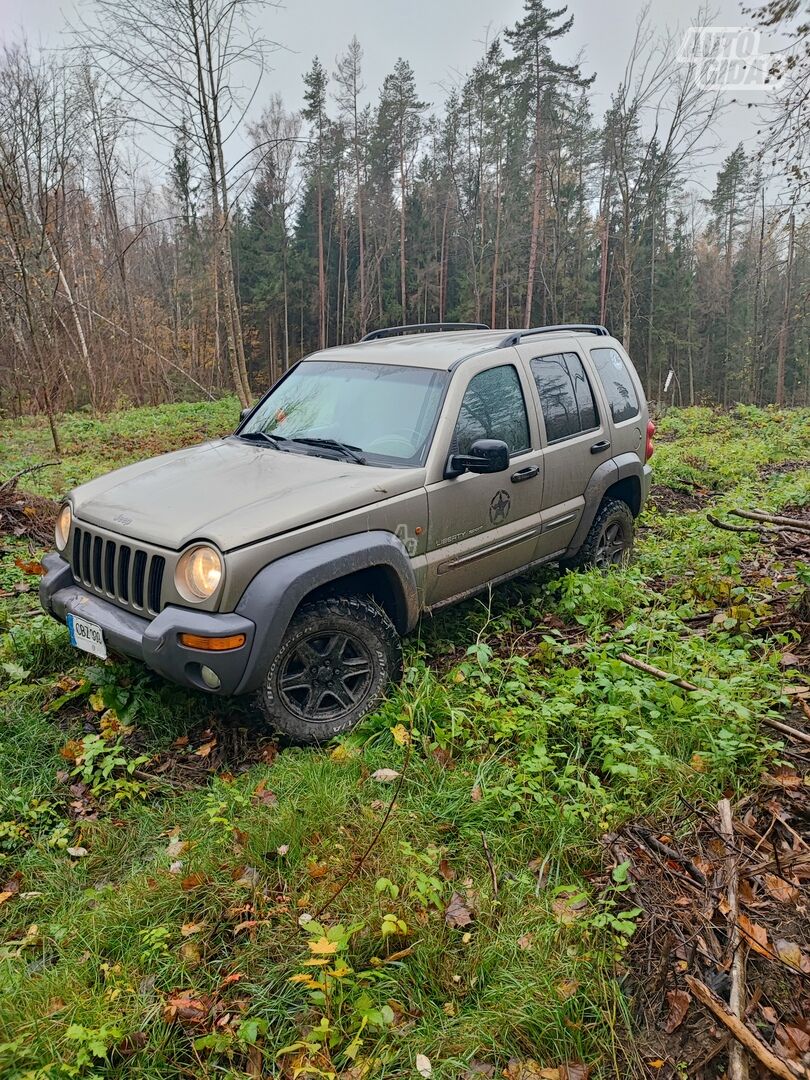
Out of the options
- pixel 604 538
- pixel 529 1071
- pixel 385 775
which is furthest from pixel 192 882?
pixel 604 538

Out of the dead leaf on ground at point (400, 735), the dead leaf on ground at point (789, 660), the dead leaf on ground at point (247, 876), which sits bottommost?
the dead leaf on ground at point (247, 876)

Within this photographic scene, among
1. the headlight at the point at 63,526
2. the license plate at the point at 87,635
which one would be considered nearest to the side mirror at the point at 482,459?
the license plate at the point at 87,635

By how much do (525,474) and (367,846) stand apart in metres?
2.61

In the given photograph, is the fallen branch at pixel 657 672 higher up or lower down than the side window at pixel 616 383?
lower down

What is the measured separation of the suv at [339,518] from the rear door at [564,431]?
0.02 m

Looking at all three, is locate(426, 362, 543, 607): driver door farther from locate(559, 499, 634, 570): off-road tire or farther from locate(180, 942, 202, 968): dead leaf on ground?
locate(180, 942, 202, 968): dead leaf on ground

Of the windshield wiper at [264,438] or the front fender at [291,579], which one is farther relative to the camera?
the windshield wiper at [264,438]

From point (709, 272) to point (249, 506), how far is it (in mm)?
44477

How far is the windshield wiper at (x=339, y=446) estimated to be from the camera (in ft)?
12.6

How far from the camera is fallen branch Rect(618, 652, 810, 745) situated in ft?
9.04

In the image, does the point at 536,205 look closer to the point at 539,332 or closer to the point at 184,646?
the point at 539,332

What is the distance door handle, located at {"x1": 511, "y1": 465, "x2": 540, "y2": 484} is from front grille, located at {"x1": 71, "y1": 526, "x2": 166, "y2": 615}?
225cm

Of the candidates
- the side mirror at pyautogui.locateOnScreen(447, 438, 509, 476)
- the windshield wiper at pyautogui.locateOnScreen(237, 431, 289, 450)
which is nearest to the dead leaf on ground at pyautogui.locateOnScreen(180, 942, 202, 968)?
the side mirror at pyautogui.locateOnScreen(447, 438, 509, 476)

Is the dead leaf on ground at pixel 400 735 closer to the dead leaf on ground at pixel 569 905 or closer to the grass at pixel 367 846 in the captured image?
the grass at pixel 367 846
